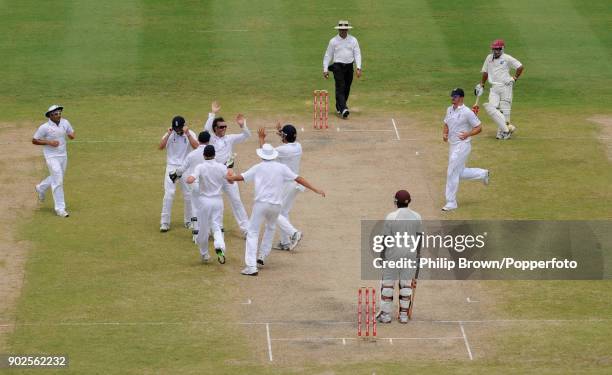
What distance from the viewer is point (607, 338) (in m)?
21.6

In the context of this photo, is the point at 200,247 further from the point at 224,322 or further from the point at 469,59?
the point at 469,59

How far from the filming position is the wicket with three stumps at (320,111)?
32.9m

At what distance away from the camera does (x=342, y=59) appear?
33750 millimetres

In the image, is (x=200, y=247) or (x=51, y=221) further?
(x=51, y=221)

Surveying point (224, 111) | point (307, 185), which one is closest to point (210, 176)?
point (307, 185)

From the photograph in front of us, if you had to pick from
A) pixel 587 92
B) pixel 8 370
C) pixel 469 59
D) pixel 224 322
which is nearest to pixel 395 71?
pixel 469 59

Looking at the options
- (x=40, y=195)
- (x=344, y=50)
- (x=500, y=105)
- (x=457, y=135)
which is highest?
(x=344, y=50)

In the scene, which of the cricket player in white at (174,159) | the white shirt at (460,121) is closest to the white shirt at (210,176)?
the cricket player in white at (174,159)

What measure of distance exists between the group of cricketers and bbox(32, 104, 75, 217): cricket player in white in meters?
0.02

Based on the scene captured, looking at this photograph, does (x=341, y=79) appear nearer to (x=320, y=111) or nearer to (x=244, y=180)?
(x=320, y=111)

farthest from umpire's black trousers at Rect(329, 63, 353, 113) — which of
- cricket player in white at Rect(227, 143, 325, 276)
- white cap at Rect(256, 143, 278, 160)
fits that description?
white cap at Rect(256, 143, 278, 160)

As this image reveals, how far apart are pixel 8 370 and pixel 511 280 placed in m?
→ 8.77

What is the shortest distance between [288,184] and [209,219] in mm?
1953

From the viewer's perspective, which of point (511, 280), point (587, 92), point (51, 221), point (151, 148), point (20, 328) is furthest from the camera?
point (587, 92)
